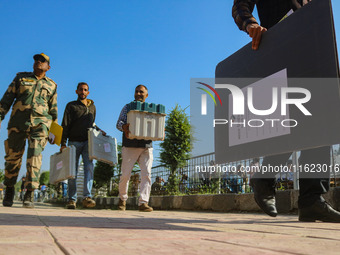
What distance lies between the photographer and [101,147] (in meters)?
5.75

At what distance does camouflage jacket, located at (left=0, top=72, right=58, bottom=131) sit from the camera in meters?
5.12

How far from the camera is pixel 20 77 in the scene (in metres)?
5.35

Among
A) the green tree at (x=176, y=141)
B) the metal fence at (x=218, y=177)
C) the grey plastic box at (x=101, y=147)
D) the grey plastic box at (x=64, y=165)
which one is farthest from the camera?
the green tree at (x=176, y=141)

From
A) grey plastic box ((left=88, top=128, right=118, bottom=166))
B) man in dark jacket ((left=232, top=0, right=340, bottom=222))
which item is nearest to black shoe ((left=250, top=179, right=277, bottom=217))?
man in dark jacket ((left=232, top=0, right=340, bottom=222))

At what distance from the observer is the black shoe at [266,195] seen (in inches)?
101

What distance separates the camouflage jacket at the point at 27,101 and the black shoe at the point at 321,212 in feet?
13.4

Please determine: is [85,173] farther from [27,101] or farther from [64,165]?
[27,101]

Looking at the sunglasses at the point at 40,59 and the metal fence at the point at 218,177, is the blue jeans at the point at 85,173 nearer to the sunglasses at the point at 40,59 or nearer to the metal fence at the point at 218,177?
the sunglasses at the point at 40,59

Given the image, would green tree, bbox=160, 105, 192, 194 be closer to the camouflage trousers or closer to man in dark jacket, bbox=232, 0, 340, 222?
the camouflage trousers

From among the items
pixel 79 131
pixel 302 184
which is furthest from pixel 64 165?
pixel 302 184

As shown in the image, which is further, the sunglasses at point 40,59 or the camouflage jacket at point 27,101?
the sunglasses at point 40,59

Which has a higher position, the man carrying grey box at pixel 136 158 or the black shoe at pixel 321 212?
the man carrying grey box at pixel 136 158

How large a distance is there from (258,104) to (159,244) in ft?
4.37

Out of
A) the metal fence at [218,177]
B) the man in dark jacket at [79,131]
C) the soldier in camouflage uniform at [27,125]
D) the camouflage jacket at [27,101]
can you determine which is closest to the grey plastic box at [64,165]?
the man in dark jacket at [79,131]
